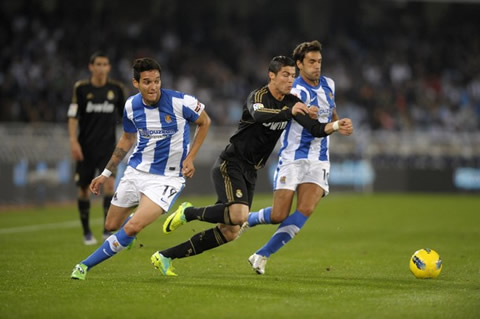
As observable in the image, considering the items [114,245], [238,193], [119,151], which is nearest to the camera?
[114,245]

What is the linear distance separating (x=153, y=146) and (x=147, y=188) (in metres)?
0.47

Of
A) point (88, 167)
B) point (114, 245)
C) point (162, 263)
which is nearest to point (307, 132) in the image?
point (162, 263)

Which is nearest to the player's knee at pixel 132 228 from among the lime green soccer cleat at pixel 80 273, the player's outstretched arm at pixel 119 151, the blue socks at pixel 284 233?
the lime green soccer cleat at pixel 80 273

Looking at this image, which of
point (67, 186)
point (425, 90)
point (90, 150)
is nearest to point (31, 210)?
point (67, 186)

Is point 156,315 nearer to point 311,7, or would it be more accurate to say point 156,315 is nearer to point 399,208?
point 399,208

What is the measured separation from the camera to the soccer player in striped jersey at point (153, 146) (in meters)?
7.94

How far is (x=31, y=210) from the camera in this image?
1848 cm

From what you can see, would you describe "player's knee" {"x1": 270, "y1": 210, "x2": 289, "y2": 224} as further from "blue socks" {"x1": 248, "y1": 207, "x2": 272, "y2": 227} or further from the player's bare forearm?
the player's bare forearm

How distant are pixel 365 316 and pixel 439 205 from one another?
16241mm

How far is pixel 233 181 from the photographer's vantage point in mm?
8148

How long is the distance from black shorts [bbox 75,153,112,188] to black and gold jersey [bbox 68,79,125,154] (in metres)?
0.09

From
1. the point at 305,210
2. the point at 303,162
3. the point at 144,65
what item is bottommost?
the point at 305,210

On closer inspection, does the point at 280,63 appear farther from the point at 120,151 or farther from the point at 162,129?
the point at 120,151

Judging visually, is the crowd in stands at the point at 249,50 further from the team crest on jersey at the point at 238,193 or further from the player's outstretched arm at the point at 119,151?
the team crest on jersey at the point at 238,193
